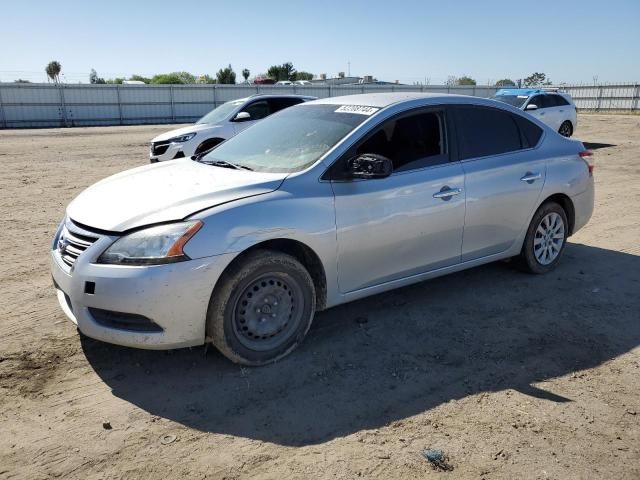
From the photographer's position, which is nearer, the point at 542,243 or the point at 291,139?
the point at 291,139

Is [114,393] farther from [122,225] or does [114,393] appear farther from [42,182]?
[42,182]

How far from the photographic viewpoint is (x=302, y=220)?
3852mm

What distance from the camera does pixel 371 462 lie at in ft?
9.48

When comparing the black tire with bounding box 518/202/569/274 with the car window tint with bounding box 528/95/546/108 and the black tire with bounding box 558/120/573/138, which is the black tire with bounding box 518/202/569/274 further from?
the black tire with bounding box 558/120/573/138

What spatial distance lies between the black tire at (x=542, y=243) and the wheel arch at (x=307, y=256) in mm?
2425

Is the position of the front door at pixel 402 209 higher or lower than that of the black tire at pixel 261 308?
higher

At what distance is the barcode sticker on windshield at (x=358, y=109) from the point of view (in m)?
4.51

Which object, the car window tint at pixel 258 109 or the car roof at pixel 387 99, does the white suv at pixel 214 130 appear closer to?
the car window tint at pixel 258 109

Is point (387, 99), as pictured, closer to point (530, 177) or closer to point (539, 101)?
point (530, 177)

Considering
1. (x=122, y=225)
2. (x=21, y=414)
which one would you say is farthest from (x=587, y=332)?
(x=21, y=414)

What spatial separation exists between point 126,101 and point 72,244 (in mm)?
32994

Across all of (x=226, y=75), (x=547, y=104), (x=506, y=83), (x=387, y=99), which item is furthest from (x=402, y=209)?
(x=226, y=75)

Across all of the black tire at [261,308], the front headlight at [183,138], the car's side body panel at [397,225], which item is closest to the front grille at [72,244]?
the black tire at [261,308]

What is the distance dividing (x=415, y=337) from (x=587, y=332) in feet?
4.51
